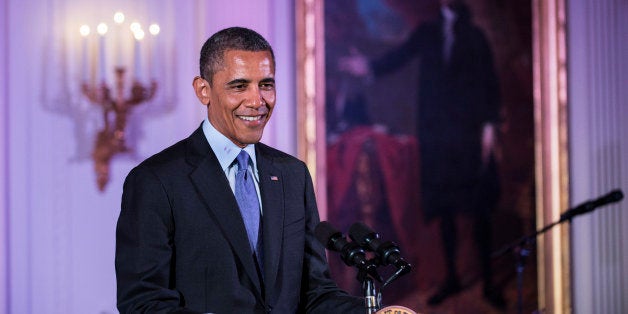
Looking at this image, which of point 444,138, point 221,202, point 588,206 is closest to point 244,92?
Answer: point 221,202

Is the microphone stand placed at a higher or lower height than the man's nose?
lower

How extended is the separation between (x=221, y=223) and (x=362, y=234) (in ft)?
1.74

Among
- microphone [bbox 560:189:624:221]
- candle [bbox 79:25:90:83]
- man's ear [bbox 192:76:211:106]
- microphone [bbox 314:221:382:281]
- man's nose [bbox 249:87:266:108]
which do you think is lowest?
microphone [bbox 560:189:624:221]

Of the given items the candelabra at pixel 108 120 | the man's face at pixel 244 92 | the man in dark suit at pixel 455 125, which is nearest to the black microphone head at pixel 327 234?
the man's face at pixel 244 92

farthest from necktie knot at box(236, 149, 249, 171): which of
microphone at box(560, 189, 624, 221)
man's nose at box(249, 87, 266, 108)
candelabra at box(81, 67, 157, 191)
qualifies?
microphone at box(560, 189, 624, 221)

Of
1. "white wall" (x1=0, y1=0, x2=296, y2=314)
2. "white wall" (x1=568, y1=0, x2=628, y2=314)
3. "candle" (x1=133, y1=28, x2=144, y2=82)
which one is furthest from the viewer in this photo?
"white wall" (x1=568, y1=0, x2=628, y2=314)

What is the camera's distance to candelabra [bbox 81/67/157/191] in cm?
451

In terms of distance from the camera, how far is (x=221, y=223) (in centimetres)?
236

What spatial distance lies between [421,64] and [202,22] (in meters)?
1.62

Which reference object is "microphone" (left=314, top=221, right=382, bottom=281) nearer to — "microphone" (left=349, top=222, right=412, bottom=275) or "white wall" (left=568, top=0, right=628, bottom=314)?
"microphone" (left=349, top=222, right=412, bottom=275)

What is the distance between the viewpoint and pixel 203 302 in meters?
2.33

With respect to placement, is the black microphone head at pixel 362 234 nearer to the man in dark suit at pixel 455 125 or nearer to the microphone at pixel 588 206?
the microphone at pixel 588 206

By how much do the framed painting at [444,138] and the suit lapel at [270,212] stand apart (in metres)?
2.51

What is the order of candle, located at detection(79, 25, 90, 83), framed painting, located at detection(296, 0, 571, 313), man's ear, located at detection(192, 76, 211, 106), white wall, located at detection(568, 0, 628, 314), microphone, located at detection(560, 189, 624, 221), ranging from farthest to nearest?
white wall, located at detection(568, 0, 628, 314) → framed painting, located at detection(296, 0, 571, 313) → microphone, located at detection(560, 189, 624, 221) → candle, located at detection(79, 25, 90, 83) → man's ear, located at detection(192, 76, 211, 106)
